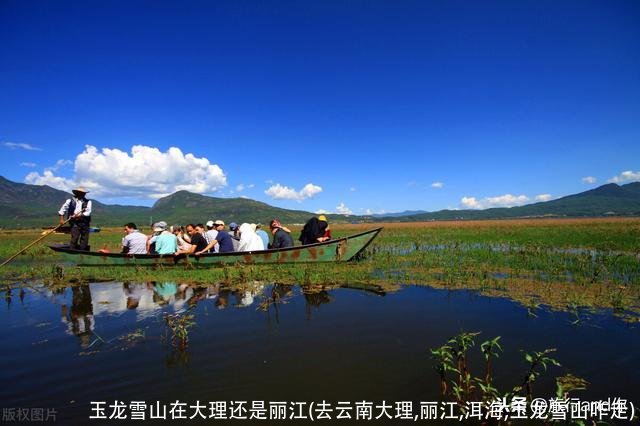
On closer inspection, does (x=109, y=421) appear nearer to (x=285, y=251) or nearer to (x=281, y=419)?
(x=281, y=419)

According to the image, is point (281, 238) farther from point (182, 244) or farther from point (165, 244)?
point (165, 244)

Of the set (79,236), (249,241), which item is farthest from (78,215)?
(249,241)

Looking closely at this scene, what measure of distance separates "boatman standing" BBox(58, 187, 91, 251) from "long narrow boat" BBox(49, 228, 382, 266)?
0.69 m

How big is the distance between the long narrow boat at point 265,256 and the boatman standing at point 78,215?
69 centimetres

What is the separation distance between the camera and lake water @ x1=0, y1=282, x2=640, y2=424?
4.47 metres

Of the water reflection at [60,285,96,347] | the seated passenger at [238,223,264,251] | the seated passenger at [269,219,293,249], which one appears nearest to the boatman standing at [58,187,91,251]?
the water reflection at [60,285,96,347]

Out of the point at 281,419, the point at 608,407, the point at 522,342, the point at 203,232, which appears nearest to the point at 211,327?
the point at 281,419

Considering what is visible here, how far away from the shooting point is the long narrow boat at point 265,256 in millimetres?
13609

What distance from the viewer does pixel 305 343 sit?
19.9ft

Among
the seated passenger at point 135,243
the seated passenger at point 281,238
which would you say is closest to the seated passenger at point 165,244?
the seated passenger at point 135,243

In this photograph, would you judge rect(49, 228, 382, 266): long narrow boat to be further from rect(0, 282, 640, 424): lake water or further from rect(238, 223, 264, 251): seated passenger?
rect(0, 282, 640, 424): lake water

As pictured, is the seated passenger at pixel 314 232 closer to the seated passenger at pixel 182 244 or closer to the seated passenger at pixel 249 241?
the seated passenger at pixel 249 241

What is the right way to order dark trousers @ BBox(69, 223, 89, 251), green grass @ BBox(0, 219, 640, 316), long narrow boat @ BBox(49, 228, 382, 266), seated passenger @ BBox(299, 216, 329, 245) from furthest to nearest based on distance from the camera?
seated passenger @ BBox(299, 216, 329, 245) < dark trousers @ BBox(69, 223, 89, 251) < long narrow boat @ BBox(49, 228, 382, 266) < green grass @ BBox(0, 219, 640, 316)

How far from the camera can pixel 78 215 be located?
14180 millimetres
